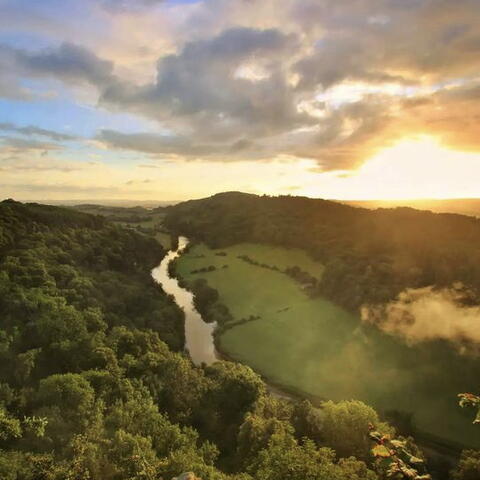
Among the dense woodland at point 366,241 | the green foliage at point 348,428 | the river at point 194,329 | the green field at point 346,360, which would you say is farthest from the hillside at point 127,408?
the dense woodland at point 366,241

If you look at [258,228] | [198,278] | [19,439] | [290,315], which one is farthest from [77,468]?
[258,228]

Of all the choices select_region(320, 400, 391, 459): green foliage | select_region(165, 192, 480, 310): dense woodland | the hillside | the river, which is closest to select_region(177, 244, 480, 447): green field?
the river

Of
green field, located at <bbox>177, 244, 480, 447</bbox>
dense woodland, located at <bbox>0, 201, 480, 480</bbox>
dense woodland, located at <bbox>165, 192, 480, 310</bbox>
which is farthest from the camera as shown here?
dense woodland, located at <bbox>165, 192, 480, 310</bbox>

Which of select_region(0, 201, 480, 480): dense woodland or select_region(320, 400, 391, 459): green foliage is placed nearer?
select_region(0, 201, 480, 480): dense woodland

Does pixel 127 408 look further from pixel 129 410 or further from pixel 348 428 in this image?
pixel 348 428

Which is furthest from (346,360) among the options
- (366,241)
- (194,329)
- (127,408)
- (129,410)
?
(366,241)

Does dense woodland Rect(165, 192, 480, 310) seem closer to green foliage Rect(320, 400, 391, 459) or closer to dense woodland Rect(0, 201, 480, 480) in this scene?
dense woodland Rect(0, 201, 480, 480)
